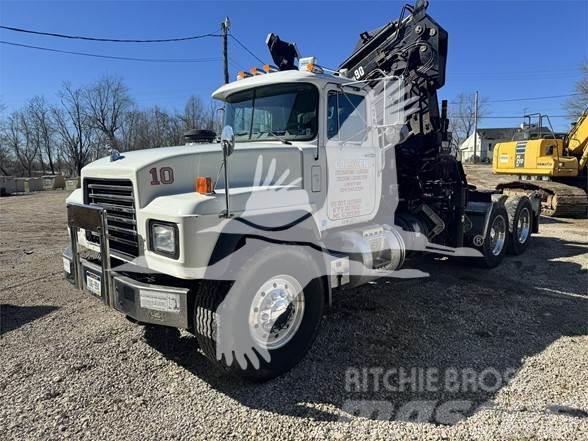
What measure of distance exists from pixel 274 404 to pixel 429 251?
429 centimetres

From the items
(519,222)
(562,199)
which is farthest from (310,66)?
(562,199)

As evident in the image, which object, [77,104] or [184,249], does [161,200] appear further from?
[77,104]

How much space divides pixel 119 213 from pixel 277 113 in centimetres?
194

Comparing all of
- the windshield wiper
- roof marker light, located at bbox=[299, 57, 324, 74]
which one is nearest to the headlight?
the windshield wiper

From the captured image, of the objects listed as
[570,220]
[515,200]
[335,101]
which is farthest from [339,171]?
A: [570,220]

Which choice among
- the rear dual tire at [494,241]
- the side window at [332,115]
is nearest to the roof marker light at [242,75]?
the side window at [332,115]

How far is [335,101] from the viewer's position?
4555mm

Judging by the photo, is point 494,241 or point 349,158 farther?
point 494,241

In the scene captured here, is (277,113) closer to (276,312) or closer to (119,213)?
(119,213)

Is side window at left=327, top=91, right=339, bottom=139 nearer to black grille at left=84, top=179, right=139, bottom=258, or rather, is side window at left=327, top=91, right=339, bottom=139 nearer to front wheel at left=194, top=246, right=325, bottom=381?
front wheel at left=194, top=246, right=325, bottom=381

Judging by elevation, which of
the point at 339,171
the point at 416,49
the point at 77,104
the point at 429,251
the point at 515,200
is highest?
the point at 77,104

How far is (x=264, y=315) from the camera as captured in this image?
3.59 meters

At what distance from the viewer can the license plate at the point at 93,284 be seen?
12.0 feet

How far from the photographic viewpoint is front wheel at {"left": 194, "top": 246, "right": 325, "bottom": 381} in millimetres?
3230
